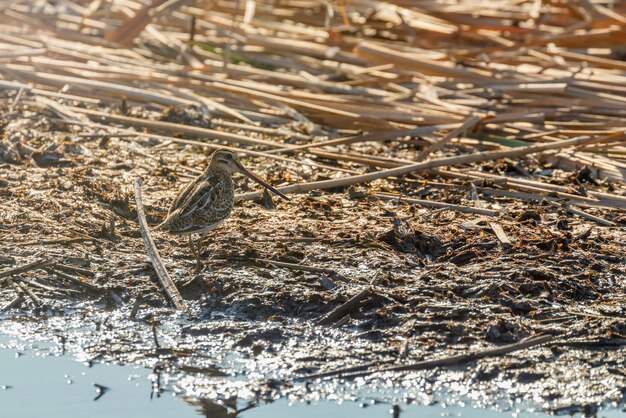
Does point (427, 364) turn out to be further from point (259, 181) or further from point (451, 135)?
point (451, 135)

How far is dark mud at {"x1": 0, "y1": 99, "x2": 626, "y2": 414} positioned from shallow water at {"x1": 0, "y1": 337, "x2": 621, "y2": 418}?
81 millimetres

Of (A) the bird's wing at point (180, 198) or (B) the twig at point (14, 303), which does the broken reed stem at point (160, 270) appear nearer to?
(A) the bird's wing at point (180, 198)

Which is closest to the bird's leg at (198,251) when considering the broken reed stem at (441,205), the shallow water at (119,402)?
the shallow water at (119,402)

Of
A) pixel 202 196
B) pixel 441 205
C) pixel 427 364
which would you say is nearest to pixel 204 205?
pixel 202 196

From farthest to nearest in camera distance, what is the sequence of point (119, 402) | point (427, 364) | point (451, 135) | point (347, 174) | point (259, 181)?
1. point (451, 135)
2. point (347, 174)
3. point (259, 181)
4. point (427, 364)
5. point (119, 402)

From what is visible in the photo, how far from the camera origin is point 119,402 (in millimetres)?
4555

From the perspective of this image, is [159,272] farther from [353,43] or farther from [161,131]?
[353,43]

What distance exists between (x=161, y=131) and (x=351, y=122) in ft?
4.77

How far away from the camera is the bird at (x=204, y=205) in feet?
18.6

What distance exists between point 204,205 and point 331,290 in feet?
2.64

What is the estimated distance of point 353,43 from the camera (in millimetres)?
10148

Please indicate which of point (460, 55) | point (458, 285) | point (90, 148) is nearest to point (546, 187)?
point (458, 285)

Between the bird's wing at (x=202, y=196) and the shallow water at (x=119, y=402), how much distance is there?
1125mm

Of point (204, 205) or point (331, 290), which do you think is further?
point (204, 205)
